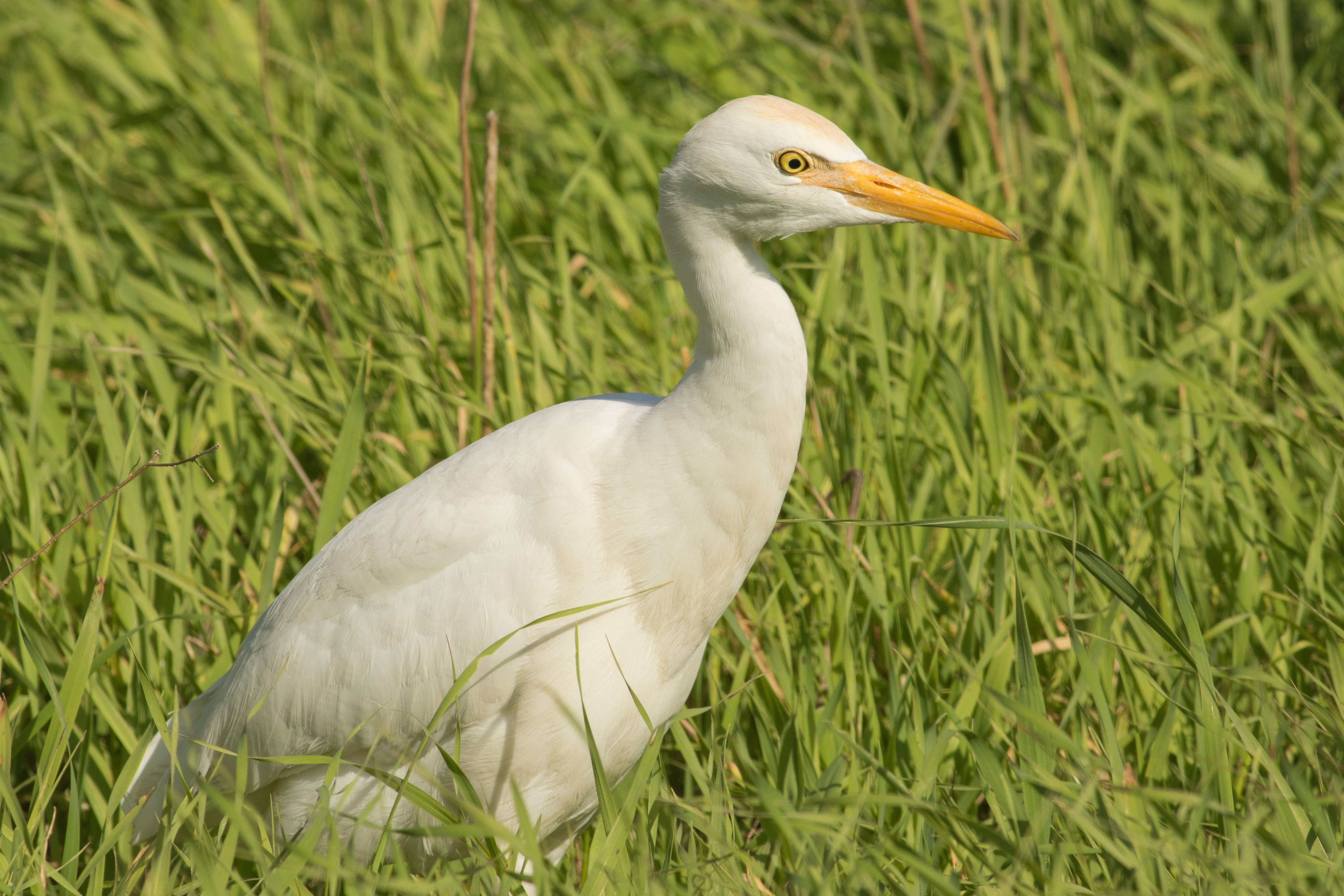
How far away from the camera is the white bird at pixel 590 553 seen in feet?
8.30

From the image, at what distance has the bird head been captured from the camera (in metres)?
2.49

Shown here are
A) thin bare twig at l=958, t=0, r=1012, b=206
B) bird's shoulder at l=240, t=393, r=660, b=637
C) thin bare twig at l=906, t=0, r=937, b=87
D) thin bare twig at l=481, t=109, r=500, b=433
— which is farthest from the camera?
thin bare twig at l=906, t=0, r=937, b=87

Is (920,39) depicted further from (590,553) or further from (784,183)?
(590,553)

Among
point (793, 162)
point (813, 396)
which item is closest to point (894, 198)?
point (793, 162)

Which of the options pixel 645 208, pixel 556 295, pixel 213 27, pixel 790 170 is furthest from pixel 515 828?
pixel 213 27

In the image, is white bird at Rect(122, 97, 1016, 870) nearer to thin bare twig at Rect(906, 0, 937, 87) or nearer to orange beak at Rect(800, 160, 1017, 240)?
orange beak at Rect(800, 160, 1017, 240)

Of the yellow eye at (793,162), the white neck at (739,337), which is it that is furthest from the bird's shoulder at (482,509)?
the yellow eye at (793,162)

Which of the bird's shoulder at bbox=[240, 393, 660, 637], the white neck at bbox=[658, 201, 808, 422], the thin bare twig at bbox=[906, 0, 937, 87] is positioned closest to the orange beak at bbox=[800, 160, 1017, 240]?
the white neck at bbox=[658, 201, 808, 422]

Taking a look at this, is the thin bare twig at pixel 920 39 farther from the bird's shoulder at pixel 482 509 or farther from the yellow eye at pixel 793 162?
the bird's shoulder at pixel 482 509

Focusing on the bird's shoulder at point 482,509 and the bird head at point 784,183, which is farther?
the bird's shoulder at point 482,509

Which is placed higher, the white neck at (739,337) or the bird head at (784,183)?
the bird head at (784,183)

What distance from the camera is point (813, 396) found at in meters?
3.88

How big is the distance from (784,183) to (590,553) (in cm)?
94

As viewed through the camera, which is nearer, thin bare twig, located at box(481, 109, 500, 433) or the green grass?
the green grass
